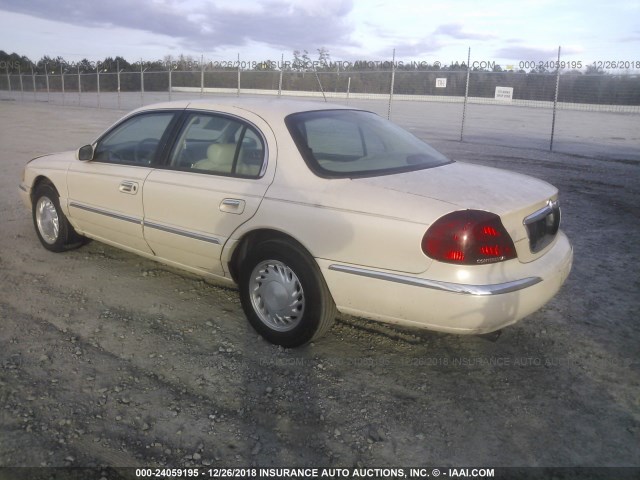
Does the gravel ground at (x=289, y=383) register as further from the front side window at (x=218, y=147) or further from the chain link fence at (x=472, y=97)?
the chain link fence at (x=472, y=97)

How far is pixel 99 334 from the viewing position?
3.82m

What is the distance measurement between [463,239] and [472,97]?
24490mm

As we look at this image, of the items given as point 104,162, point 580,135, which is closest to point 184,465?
point 104,162

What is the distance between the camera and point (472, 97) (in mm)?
25812

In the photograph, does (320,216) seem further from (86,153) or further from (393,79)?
(393,79)

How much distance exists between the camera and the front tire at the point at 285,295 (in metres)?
3.44

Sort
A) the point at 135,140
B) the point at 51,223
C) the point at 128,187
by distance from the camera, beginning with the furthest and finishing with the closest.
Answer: the point at 51,223, the point at 135,140, the point at 128,187

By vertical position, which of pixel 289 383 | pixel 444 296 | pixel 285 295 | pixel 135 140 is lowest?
pixel 289 383

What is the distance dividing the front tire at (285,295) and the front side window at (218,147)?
1.92 ft

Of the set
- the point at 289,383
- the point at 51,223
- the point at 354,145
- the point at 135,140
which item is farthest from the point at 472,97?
the point at 289,383

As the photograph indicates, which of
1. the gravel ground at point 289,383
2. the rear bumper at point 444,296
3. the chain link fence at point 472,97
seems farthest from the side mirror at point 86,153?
the chain link fence at point 472,97

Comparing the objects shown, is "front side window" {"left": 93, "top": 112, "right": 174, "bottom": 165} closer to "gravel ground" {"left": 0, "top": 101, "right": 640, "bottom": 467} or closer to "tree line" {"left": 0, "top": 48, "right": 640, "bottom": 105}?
"gravel ground" {"left": 0, "top": 101, "right": 640, "bottom": 467}

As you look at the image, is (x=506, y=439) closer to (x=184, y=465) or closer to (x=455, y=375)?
(x=455, y=375)

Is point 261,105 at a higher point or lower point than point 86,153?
higher
